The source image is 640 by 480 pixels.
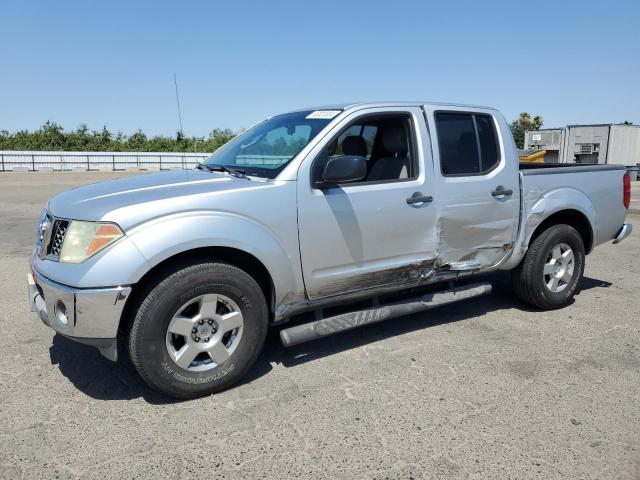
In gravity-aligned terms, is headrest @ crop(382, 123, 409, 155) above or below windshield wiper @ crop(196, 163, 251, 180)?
above

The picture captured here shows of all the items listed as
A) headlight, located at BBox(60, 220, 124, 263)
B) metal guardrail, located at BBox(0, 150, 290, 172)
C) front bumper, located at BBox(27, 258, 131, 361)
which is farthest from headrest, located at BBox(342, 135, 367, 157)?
metal guardrail, located at BBox(0, 150, 290, 172)

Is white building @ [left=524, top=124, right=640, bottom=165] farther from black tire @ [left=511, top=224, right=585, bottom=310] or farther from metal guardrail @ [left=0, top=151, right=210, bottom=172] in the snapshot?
black tire @ [left=511, top=224, right=585, bottom=310]

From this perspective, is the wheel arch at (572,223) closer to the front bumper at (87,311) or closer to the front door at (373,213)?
the front door at (373,213)

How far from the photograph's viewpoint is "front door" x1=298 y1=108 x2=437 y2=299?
3527mm

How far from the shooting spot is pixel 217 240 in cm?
313

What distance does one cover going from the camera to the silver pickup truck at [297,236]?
2994 millimetres

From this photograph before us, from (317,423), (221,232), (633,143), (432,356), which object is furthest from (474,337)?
(633,143)

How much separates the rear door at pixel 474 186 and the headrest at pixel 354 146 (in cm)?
61

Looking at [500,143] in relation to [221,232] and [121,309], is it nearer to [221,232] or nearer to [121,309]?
[221,232]

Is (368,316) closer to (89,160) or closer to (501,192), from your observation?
(501,192)

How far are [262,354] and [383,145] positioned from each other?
197cm

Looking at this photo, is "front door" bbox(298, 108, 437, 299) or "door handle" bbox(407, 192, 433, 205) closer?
"front door" bbox(298, 108, 437, 299)

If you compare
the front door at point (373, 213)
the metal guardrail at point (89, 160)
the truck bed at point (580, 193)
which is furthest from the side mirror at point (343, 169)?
the metal guardrail at point (89, 160)

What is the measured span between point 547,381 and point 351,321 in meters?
1.38
